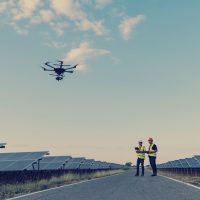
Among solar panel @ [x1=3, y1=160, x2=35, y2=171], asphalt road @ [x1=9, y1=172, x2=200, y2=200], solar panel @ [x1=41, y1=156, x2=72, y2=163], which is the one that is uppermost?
solar panel @ [x1=41, y1=156, x2=72, y2=163]

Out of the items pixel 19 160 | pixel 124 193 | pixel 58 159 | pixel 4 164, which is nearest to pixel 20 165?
pixel 19 160

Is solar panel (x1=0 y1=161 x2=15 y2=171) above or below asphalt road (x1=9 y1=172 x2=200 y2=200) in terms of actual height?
above

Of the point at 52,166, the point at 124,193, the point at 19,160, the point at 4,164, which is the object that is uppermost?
the point at 52,166

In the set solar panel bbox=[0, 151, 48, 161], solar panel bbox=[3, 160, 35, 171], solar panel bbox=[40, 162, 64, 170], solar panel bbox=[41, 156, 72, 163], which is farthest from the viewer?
solar panel bbox=[41, 156, 72, 163]

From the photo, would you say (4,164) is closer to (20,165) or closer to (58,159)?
(20,165)

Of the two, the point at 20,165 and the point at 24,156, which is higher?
the point at 24,156

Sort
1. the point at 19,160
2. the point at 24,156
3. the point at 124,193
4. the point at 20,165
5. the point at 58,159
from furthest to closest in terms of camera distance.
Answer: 1. the point at 58,159
2. the point at 24,156
3. the point at 19,160
4. the point at 20,165
5. the point at 124,193

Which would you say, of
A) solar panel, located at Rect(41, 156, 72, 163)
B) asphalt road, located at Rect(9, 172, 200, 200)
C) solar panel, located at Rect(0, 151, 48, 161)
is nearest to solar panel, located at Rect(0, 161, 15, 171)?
solar panel, located at Rect(0, 151, 48, 161)

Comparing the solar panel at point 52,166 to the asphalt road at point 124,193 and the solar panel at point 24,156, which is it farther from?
the asphalt road at point 124,193

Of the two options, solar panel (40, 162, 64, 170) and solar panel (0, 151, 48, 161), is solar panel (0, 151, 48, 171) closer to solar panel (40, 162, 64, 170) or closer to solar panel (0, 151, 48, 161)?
solar panel (0, 151, 48, 161)

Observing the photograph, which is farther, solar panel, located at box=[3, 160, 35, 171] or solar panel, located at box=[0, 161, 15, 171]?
solar panel, located at box=[0, 161, 15, 171]

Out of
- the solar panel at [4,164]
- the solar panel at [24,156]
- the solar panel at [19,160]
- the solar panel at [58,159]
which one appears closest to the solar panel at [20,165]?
the solar panel at [19,160]

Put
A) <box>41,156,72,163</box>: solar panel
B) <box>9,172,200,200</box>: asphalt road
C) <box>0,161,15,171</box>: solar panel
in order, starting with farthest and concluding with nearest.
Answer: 1. <box>41,156,72,163</box>: solar panel
2. <box>0,161,15,171</box>: solar panel
3. <box>9,172,200,200</box>: asphalt road

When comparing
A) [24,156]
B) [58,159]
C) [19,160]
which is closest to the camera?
[19,160]
